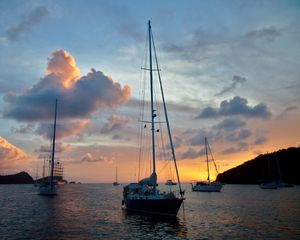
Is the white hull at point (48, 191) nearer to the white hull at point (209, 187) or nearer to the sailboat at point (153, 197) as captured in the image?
the sailboat at point (153, 197)

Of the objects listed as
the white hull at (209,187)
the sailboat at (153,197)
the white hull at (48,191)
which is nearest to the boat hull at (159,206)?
the sailboat at (153,197)

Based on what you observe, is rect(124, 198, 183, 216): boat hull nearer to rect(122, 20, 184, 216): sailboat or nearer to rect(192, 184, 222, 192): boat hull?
rect(122, 20, 184, 216): sailboat

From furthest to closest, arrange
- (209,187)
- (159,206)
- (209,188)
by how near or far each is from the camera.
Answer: (209,188) → (209,187) → (159,206)

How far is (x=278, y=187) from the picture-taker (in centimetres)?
16000

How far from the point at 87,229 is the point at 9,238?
9021 mm

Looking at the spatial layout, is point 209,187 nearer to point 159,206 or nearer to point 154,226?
point 159,206

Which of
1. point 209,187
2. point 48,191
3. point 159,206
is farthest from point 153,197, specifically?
point 209,187

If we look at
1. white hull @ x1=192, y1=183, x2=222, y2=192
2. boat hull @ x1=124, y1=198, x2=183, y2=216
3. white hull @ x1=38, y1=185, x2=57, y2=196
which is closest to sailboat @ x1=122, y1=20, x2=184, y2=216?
boat hull @ x1=124, y1=198, x2=183, y2=216

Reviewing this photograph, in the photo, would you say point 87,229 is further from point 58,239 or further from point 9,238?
point 9,238

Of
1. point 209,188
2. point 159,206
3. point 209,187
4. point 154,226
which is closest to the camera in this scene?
point 154,226

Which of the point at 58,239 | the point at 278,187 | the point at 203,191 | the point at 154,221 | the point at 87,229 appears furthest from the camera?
the point at 278,187

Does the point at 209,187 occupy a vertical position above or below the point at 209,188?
above

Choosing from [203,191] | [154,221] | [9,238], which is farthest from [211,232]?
[203,191]

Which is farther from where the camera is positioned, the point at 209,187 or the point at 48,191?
the point at 209,187
